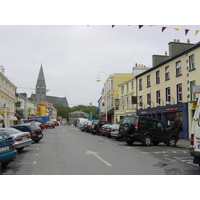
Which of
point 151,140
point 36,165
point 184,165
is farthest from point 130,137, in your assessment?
point 36,165

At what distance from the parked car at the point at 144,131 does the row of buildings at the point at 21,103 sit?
452 inches

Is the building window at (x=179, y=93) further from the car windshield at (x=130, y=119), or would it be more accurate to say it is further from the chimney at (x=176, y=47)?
the car windshield at (x=130, y=119)

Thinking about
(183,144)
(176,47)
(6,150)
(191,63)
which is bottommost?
(183,144)

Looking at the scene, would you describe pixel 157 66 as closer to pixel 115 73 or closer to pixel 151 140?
pixel 151 140

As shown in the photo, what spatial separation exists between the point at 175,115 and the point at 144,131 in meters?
9.44

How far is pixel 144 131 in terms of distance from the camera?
1565 cm

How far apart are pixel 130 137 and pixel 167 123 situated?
11.6 meters

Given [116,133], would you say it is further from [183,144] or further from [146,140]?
[183,144]

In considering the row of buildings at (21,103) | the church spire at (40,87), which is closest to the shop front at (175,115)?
the row of buildings at (21,103)

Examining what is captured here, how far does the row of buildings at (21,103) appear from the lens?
3918 centimetres

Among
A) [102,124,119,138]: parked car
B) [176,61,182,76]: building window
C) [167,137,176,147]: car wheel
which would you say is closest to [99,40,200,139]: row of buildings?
[176,61,182,76]: building window

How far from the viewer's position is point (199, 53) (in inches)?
783

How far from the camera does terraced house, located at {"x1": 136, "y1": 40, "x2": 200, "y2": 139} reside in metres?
21.0

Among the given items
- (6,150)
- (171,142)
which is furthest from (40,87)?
(6,150)
